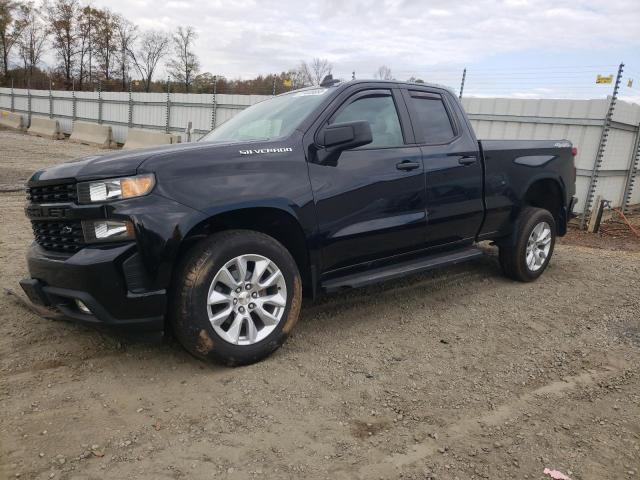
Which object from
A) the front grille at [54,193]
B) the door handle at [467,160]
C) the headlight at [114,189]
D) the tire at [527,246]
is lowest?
the tire at [527,246]

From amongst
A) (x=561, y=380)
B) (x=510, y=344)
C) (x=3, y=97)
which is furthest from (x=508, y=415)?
(x=3, y=97)

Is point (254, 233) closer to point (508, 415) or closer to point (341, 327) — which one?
point (341, 327)

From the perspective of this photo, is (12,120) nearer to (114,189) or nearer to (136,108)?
(136,108)

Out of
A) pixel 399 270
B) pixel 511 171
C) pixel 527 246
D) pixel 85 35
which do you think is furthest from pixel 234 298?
pixel 85 35

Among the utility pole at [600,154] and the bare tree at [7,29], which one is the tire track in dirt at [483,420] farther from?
the bare tree at [7,29]

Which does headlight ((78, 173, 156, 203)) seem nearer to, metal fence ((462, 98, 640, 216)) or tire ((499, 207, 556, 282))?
tire ((499, 207, 556, 282))

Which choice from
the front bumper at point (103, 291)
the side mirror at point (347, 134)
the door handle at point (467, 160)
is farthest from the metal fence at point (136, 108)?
the front bumper at point (103, 291)

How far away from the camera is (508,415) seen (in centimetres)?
289

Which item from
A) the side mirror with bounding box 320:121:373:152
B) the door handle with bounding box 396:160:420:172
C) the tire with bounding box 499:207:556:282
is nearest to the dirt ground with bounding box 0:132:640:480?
the tire with bounding box 499:207:556:282

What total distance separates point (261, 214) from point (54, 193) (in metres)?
1.28

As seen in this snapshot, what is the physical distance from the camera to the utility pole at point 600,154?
28.9 feet

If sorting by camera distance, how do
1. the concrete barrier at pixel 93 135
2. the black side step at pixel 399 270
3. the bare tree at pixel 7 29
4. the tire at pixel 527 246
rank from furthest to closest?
the bare tree at pixel 7 29, the concrete barrier at pixel 93 135, the tire at pixel 527 246, the black side step at pixel 399 270

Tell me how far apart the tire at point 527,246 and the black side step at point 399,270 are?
24.6 inches

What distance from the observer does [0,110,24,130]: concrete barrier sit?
2859cm
